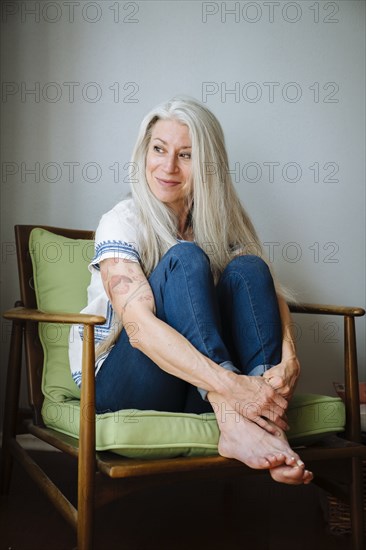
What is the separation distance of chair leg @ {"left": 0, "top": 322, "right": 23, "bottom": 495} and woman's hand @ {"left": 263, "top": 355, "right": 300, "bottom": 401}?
34.1 inches

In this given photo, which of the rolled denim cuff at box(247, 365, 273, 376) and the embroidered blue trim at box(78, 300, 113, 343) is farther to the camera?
the embroidered blue trim at box(78, 300, 113, 343)

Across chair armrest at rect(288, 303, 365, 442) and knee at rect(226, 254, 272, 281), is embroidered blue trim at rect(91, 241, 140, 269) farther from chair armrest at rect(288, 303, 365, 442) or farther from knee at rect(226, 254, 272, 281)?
chair armrest at rect(288, 303, 365, 442)

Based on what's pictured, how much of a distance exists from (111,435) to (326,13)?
1886 millimetres

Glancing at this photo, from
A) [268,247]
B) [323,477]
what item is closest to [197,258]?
[323,477]

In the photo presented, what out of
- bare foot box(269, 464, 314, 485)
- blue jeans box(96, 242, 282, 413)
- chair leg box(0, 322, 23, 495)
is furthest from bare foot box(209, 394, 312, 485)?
chair leg box(0, 322, 23, 495)

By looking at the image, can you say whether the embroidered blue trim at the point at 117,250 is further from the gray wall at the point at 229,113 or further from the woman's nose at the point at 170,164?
the gray wall at the point at 229,113

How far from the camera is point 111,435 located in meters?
1.44

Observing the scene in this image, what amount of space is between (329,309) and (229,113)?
1.02m

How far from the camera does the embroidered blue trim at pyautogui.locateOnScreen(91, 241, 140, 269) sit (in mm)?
1731

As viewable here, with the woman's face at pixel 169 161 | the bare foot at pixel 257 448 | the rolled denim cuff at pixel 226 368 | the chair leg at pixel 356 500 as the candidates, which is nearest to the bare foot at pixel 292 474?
the bare foot at pixel 257 448

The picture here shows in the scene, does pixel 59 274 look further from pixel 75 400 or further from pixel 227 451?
pixel 227 451

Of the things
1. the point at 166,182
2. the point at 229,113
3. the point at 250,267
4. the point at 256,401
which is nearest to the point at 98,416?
the point at 256,401

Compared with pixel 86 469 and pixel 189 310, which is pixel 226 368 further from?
pixel 86 469

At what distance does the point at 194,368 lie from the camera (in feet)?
4.88
